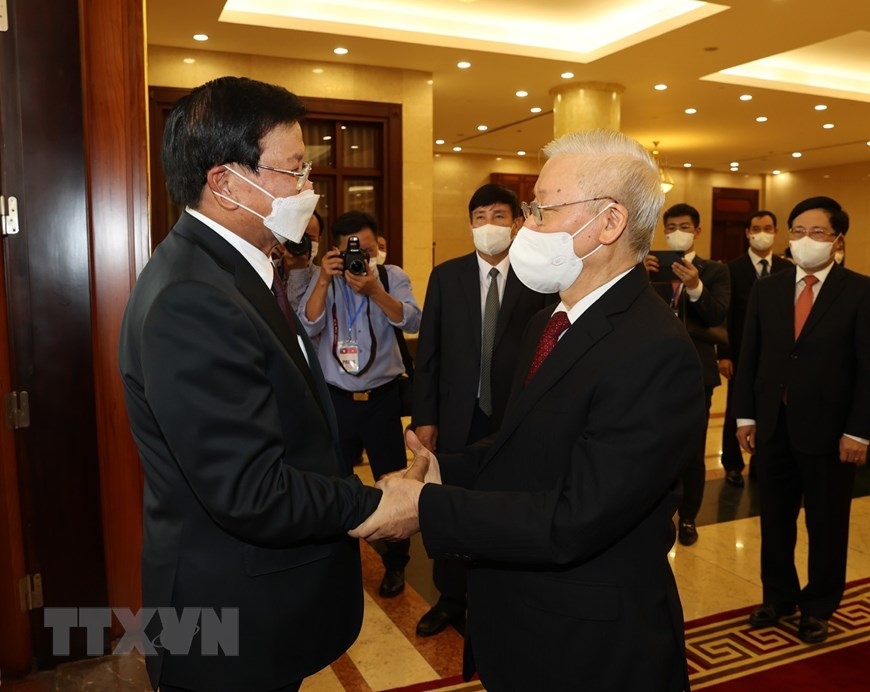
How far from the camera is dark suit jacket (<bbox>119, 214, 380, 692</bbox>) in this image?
1.27 m

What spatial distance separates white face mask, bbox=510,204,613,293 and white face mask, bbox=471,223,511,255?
1.49 m

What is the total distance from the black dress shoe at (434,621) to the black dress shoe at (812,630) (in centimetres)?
141

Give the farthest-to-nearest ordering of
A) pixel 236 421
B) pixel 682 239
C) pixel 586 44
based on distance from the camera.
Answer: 1. pixel 586 44
2. pixel 682 239
3. pixel 236 421

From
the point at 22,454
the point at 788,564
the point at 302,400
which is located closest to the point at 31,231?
the point at 22,454

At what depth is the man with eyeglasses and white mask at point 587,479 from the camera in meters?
1.36

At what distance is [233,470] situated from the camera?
1.28 meters

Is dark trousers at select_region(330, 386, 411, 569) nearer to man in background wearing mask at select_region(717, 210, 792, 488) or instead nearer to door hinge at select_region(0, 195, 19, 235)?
door hinge at select_region(0, 195, 19, 235)

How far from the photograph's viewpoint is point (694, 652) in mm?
2934

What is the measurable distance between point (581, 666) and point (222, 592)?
70cm

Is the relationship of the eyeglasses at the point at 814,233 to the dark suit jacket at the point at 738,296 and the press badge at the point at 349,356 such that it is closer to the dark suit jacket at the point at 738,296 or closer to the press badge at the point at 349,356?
the press badge at the point at 349,356

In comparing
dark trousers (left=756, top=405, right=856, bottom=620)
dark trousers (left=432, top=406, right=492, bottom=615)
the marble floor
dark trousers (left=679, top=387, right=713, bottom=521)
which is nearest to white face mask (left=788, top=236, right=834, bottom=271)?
dark trousers (left=756, top=405, right=856, bottom=620)

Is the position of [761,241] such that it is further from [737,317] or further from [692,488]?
[692,488]

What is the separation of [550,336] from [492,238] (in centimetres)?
156

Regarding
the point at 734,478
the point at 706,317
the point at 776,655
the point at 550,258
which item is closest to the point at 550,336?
the point at 550,258
